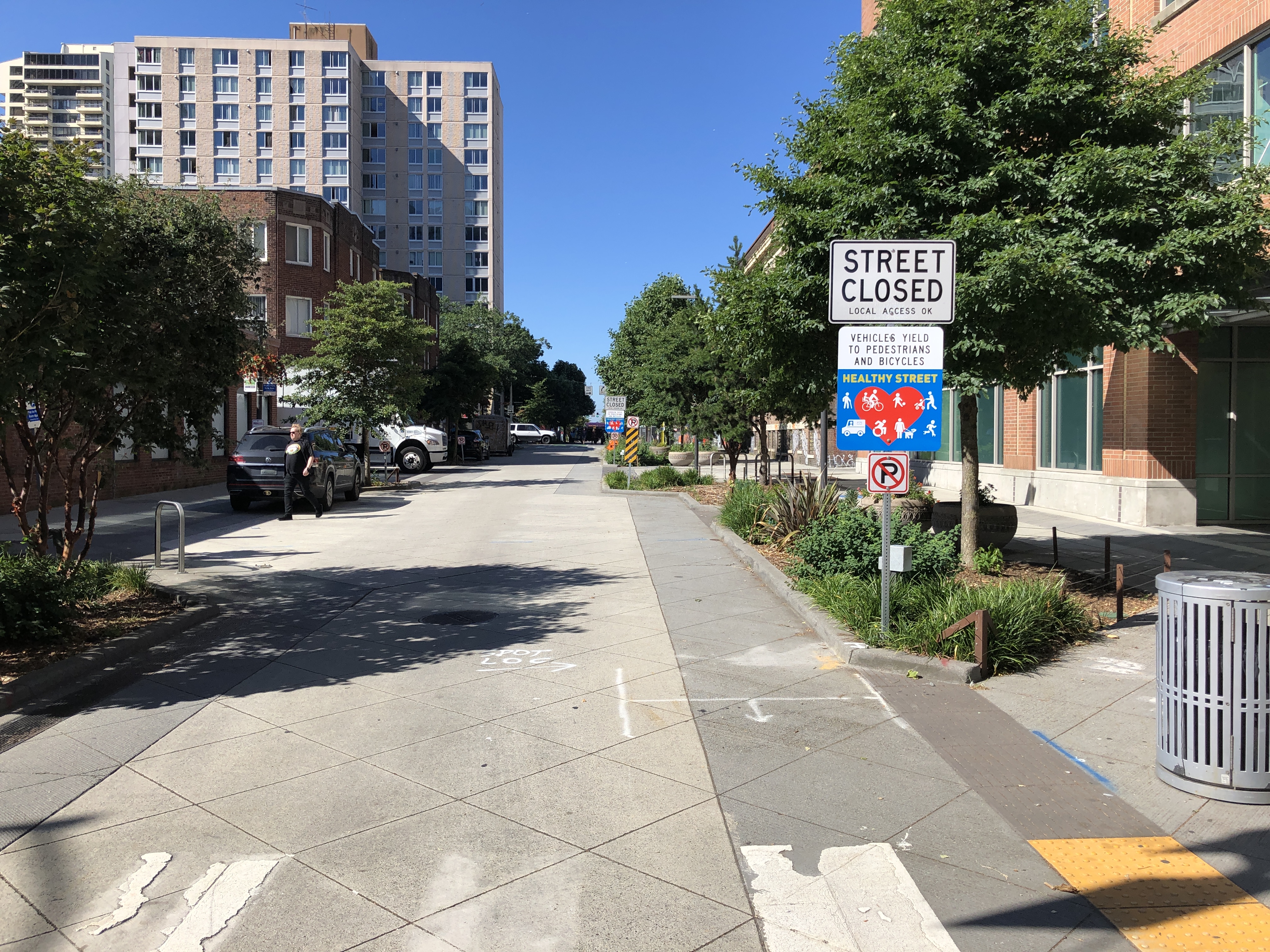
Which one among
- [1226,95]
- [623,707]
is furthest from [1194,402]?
[623,707]

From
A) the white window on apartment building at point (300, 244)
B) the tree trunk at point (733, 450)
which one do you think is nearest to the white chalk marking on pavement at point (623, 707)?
the tree trunk at point (733, 450)

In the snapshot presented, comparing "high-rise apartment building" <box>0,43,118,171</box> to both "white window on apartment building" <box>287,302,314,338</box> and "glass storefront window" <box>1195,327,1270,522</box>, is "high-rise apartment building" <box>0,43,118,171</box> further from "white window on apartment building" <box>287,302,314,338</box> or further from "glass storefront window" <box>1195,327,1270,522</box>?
"glass storefront window" <box>1195,327,1270,522</box>

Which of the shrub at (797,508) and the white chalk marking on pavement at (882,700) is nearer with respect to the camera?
the white chalk marking on pavement at (882,700)

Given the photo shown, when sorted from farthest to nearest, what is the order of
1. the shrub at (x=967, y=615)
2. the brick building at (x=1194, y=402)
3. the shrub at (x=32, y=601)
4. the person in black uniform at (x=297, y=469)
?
1. the person in black uniform at (x=297, y=469)
2. the brick building at (x=1194, y=402)
3. the shrub at (x=967, y=615)
4. the shrub at (x=32, y=601)

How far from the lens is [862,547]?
9.69 m

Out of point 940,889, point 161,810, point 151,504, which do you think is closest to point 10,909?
point 161,810

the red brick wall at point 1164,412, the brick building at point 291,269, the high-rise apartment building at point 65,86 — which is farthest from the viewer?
the high-rise apartment building at point 65,86

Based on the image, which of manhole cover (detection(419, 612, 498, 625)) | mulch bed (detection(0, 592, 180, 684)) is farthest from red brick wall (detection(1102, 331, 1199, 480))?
mulch bed (detection(0, 592, 180, 684))

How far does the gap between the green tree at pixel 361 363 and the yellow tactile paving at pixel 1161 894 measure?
79.1ft

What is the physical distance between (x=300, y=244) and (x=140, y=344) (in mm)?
36807

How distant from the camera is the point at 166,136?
86.1 metres

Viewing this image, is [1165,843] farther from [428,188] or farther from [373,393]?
[428,188]

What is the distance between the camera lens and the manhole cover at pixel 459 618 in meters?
9.10

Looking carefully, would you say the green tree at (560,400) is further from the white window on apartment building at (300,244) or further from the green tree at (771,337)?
the green tree at (771,337)
